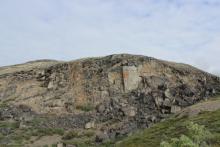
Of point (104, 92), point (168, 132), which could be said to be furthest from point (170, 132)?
point (104, 92)

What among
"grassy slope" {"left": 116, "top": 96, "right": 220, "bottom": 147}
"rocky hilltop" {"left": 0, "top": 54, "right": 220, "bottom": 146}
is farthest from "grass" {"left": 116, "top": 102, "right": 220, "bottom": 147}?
"rocky hilltop" {"left": 0, "top": 54, "right": 220, "bottom": 146}

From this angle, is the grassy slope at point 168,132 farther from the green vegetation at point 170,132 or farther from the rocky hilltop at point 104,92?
the rocky hilltop at point 104,92

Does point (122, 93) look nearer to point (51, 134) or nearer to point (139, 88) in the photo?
point (139, 88)

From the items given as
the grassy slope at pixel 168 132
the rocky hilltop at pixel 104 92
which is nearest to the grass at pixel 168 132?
the grassy slope at pixel 168 132

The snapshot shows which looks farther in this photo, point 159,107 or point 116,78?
point 116,78

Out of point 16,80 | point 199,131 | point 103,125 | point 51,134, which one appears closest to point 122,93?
point 103,125

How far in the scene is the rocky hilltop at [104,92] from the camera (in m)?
84.7

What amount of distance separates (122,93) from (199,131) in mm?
67566

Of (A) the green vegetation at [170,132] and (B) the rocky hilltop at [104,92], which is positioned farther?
(B) the rocky hilltop at [104,92]

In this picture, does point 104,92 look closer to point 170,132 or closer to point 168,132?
point 168,132

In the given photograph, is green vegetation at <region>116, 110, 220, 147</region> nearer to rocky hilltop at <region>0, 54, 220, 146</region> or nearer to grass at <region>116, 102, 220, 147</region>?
grass at <region>116, 102, 220, 147</region>

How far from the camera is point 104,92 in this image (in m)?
90.6

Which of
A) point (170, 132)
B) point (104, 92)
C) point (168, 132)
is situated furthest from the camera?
point (104, 92)

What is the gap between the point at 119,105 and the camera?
286 ft
